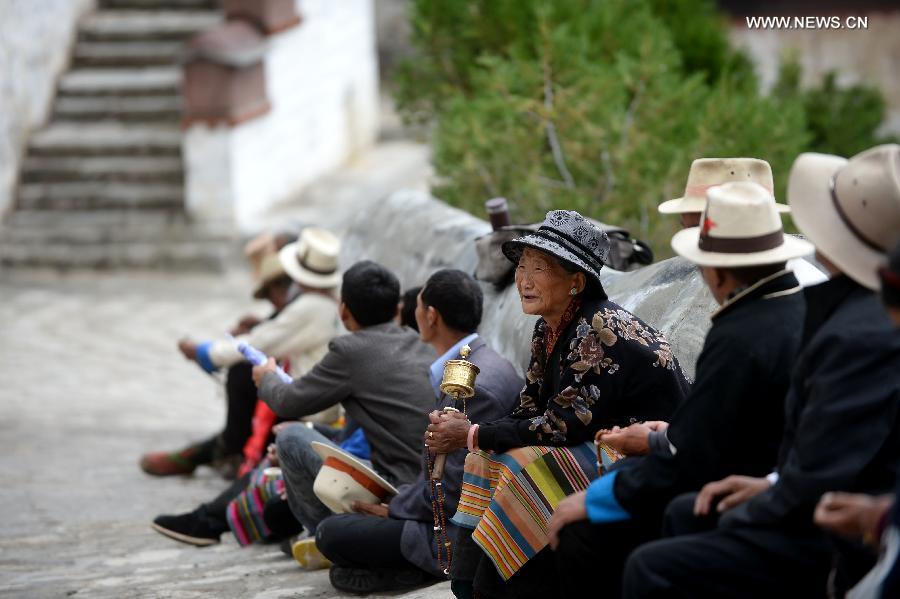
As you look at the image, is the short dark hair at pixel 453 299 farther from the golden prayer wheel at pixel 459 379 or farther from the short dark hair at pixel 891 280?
the short dark hair at pixel 891 280

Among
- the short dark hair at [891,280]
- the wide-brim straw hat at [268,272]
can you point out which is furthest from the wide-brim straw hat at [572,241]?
the wide-brim straw hat at [268,272]

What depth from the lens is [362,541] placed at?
191 inches

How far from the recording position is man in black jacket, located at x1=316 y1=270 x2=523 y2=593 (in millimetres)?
4715

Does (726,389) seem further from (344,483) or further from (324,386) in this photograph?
(324,386)

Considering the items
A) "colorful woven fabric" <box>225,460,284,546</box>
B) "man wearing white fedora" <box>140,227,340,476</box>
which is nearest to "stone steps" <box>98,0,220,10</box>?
"man wearing white fedora" <box>140,227,340,476</box>

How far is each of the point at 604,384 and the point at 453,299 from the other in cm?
94

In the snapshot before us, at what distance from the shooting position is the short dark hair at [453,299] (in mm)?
4867

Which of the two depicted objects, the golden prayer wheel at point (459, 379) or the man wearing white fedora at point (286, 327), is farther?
the man wearing white fedora at point (286, 327)

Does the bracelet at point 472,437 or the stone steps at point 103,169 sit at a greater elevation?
the bracelet at point 472,437

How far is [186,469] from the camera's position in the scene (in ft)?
25.1

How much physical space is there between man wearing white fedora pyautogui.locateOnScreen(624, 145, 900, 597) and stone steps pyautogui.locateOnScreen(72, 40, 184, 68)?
11060 millimetres

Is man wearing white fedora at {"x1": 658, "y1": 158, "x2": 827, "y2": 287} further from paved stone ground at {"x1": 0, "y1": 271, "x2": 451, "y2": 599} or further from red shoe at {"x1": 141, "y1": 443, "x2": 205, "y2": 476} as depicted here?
red shoe at {"x1": 141, "y1": 443, "x2": 205, "y2": 476}

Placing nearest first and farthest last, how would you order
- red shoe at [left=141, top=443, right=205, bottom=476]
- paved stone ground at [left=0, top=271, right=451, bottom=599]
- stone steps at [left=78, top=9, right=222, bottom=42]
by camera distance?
Result: 1. paved stone ground at [left=0, top=271, right=451, bottom=599]
2. red shoe at [left=141, top=443, right=205, bottom=476]
3. stone steps at [left=78, top=9, right=222, bottom=42]

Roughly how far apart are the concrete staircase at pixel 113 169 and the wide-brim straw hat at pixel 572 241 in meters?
8.21
